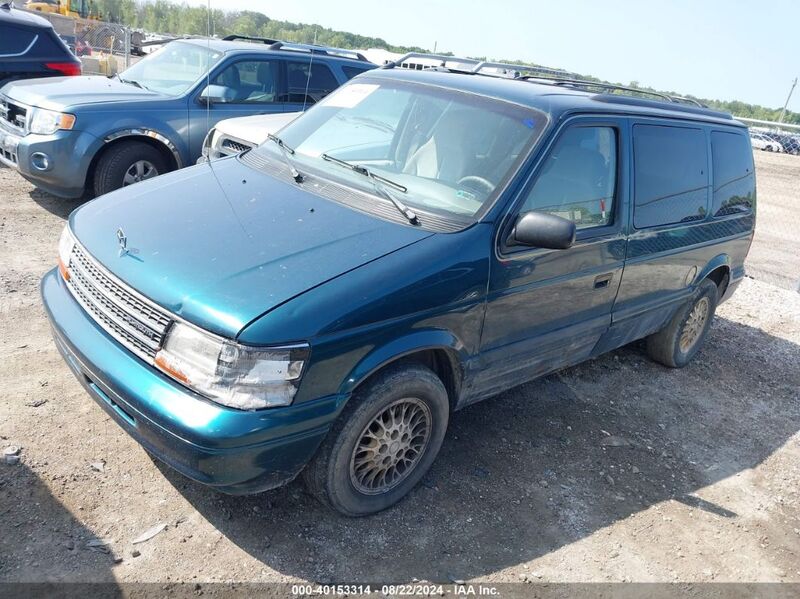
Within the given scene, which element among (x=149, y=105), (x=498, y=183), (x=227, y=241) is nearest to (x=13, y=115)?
(x=149, y=105)

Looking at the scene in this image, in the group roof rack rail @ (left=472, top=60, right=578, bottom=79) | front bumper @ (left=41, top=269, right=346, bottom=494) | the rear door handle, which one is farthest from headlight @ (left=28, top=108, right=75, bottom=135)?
the rear door handle

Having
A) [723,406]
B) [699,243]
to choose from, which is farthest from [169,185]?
[723,406]

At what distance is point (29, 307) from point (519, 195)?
3580 mm

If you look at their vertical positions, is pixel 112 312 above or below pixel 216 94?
below

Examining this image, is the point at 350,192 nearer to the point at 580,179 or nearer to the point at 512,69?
the point at 580,179

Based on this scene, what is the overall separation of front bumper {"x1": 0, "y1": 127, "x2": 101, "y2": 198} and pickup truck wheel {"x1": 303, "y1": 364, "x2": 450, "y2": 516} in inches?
192

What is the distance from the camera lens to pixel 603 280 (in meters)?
3.90

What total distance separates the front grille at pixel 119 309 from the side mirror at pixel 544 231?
5.45 feet

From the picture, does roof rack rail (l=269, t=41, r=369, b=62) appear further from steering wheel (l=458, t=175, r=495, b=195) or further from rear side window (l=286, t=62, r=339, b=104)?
steering wheel (l=458, t=175, r=495, b=195)

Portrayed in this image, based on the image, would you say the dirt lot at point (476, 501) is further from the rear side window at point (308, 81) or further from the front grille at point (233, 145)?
the rear side window at point (308, 81)

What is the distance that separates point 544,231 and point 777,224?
11.7 m

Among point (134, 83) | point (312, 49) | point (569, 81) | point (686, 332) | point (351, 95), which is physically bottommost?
point (686, 332)

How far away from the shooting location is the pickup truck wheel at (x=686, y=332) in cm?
518

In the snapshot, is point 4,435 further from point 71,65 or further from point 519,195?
point 71,65
